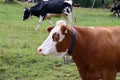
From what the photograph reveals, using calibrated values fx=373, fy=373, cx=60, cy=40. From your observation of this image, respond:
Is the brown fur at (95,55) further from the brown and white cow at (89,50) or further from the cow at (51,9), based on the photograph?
the cow at (51,9)

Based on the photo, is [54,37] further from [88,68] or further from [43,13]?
[43,13]

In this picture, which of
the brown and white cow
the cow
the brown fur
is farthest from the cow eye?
the cow

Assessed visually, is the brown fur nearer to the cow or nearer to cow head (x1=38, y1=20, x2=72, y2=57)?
cow head (x1=38, y1=20, x2=72, y2=57)

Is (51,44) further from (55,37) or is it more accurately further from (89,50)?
(89,50)

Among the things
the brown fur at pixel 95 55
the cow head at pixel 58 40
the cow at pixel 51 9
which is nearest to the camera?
the cow head at pixel 58 40

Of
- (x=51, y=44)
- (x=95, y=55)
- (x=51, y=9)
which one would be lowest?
(x=51, y=9)

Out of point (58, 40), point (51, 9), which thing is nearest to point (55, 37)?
A: point (58, 40)

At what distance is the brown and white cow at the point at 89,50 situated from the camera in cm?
479

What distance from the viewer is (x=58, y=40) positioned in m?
4.77

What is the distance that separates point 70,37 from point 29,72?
2963mm

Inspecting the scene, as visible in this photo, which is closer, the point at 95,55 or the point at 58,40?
the point at 58,40

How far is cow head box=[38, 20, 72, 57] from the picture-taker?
473 centimetres

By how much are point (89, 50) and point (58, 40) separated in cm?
45

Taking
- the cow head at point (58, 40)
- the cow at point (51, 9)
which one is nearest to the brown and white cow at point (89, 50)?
the cow head at point (58, 40)
